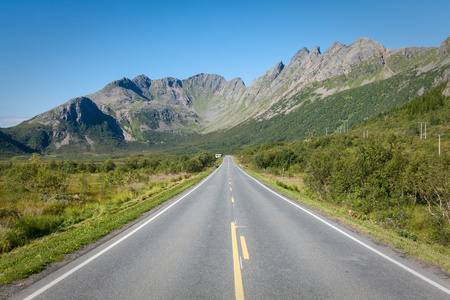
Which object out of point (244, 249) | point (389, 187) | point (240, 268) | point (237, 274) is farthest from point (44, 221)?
point (389, 187)

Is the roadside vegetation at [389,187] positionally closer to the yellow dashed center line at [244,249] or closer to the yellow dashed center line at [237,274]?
the yellow dashed center line at [244,249]

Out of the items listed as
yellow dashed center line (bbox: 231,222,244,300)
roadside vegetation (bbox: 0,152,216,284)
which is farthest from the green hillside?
roadside vegetation (bbox: 0,152,216,284)

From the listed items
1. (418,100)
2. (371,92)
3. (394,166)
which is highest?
(371,92)

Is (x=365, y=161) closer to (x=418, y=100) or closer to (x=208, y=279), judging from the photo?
(x=208, y=279)

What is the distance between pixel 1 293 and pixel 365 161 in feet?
64.9

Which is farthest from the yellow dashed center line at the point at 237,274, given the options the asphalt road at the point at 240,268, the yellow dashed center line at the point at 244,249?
the yellow dashed center line at the point at 244,249

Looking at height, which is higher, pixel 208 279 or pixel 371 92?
pixel 371 92

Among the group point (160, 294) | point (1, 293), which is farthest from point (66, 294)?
point (160, 294)

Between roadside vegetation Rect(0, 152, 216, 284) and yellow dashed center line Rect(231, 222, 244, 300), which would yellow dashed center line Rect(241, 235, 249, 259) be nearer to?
yellow dashed center line Rect(231, 222, 244, 300)

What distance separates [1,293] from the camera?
4.47 meters

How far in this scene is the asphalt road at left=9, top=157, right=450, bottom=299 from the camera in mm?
4453

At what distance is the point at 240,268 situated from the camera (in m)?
5.48

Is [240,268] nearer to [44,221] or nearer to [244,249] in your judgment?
[244,249]

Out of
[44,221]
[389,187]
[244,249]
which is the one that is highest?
[389,187]
